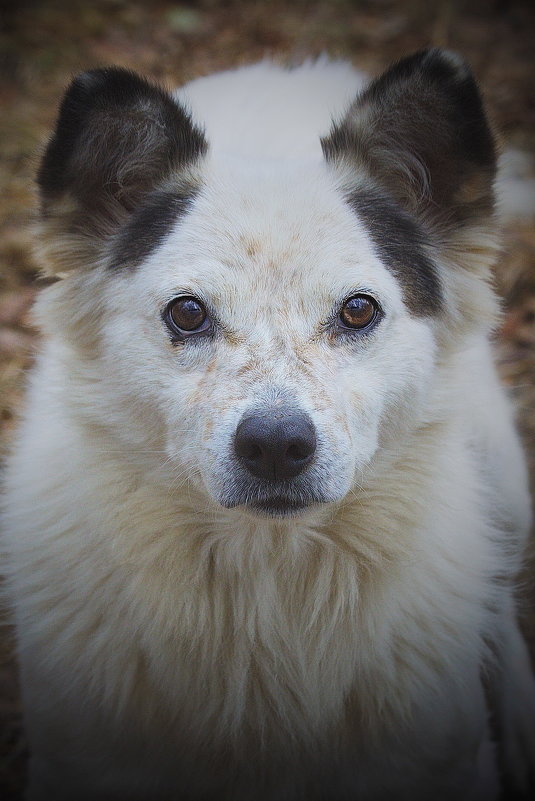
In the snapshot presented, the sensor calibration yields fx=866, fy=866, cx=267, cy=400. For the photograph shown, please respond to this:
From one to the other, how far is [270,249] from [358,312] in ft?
1.09

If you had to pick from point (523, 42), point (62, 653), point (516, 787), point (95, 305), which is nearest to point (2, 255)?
point (95, 305)

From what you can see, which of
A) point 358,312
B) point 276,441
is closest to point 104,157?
point 358,312

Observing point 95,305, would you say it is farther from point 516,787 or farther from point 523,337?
point 523,337

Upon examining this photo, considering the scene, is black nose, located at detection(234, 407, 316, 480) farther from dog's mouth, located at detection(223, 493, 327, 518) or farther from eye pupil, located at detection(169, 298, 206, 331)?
eye pupil, located at detection(169, 298, 206, 331)

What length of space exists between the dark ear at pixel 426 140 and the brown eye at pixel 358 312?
540mm

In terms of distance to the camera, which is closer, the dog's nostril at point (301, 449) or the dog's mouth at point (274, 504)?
the dog's nostril at point (301, 449)

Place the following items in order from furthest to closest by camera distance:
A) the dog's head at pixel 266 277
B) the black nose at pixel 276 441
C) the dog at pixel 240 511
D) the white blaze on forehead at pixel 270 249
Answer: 1. the dog at pixel 240 511
2. the white blaze on forehead at pixel 270 249
3. the dog's head at pixel 266 277
4. the black nose at pixel 276 441

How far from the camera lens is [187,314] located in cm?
263

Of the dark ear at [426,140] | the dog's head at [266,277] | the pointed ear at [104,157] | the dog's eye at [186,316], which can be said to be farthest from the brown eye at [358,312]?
the pointed ear at [104,157]

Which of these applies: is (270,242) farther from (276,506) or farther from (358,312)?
(276,506)

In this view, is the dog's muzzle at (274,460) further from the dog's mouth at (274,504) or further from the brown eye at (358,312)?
the brown eye at (358,312)

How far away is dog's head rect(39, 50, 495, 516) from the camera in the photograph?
2441mm

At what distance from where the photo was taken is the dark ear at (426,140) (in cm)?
274

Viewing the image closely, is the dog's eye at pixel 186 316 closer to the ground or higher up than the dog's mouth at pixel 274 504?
higher up
